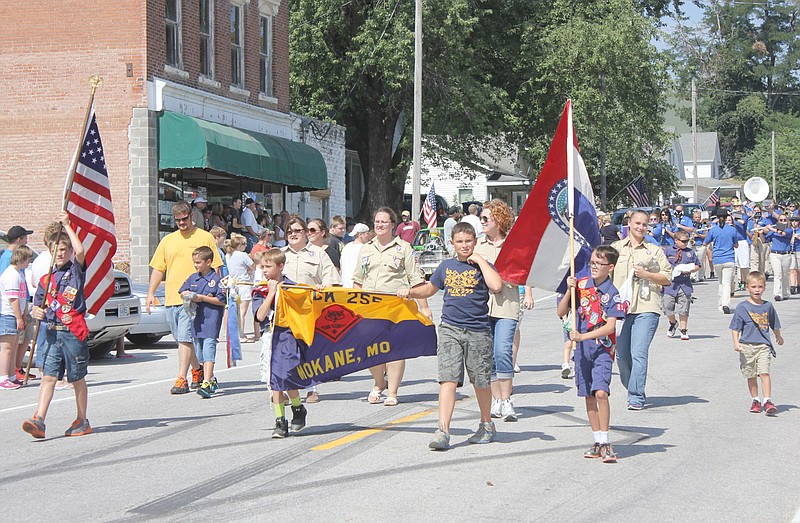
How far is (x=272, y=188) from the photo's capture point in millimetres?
31484

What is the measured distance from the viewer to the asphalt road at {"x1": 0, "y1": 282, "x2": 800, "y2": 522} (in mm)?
6941

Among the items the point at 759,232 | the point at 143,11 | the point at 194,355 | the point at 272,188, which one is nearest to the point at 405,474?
the point at 194,355

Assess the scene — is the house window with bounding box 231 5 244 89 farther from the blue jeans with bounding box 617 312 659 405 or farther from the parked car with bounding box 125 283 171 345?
the blue jeans with bounding box 617 312 659 405

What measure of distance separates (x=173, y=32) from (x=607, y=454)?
68.1ft

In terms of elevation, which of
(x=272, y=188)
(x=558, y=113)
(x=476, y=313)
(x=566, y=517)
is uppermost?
(x=558, y=113)

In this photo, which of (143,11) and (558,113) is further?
(558,113)

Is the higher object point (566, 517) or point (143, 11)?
point (143, 11)

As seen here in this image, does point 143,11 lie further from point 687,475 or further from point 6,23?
point 687,475

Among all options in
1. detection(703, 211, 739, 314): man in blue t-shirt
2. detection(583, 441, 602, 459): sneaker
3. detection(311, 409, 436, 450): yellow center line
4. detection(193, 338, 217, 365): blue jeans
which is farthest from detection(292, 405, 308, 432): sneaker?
detection(703, 211, 739, 314): man in blue t-shirt

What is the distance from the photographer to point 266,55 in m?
32.1

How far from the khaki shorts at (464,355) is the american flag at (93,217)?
3.23 m

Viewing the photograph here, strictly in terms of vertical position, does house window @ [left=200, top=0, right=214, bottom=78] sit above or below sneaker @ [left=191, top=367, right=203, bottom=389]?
above

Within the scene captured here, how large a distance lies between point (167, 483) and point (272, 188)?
2413 centimetres

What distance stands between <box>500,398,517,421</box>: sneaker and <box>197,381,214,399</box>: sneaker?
3.39m
